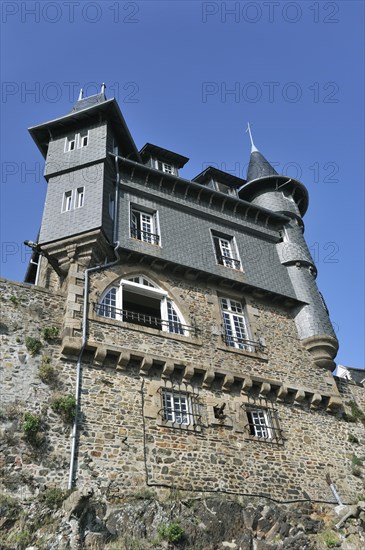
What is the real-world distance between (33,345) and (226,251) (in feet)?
28.5

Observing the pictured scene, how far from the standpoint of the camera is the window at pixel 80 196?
1705 centimetres

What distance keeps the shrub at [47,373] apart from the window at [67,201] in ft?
18.6

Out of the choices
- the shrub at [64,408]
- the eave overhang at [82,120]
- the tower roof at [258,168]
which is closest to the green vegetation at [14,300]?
the shrub at [64,408]

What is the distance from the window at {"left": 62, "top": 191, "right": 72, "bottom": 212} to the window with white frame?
3055mm

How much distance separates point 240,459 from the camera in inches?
559

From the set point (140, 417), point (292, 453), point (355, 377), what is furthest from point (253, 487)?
point (355, 377)

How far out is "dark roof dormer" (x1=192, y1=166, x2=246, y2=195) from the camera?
24.1 metres

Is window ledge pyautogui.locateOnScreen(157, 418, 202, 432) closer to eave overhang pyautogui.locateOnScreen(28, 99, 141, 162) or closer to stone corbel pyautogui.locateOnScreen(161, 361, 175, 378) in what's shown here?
stone corbel pyautogui.locateOnScreen(161, 361, 175, 378)

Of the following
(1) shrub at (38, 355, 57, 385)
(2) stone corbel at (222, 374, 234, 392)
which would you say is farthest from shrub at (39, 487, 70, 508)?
(2) stone corbel at (222, 374, 234, 392)

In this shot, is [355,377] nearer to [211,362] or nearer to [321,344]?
[321,344]

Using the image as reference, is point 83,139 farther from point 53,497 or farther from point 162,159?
point 53,497

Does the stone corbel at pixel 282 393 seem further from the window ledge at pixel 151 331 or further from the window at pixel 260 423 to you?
the window ledge at pixel 151 331

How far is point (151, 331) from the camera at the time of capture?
15.3 metres

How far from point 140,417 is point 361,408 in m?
8.79
